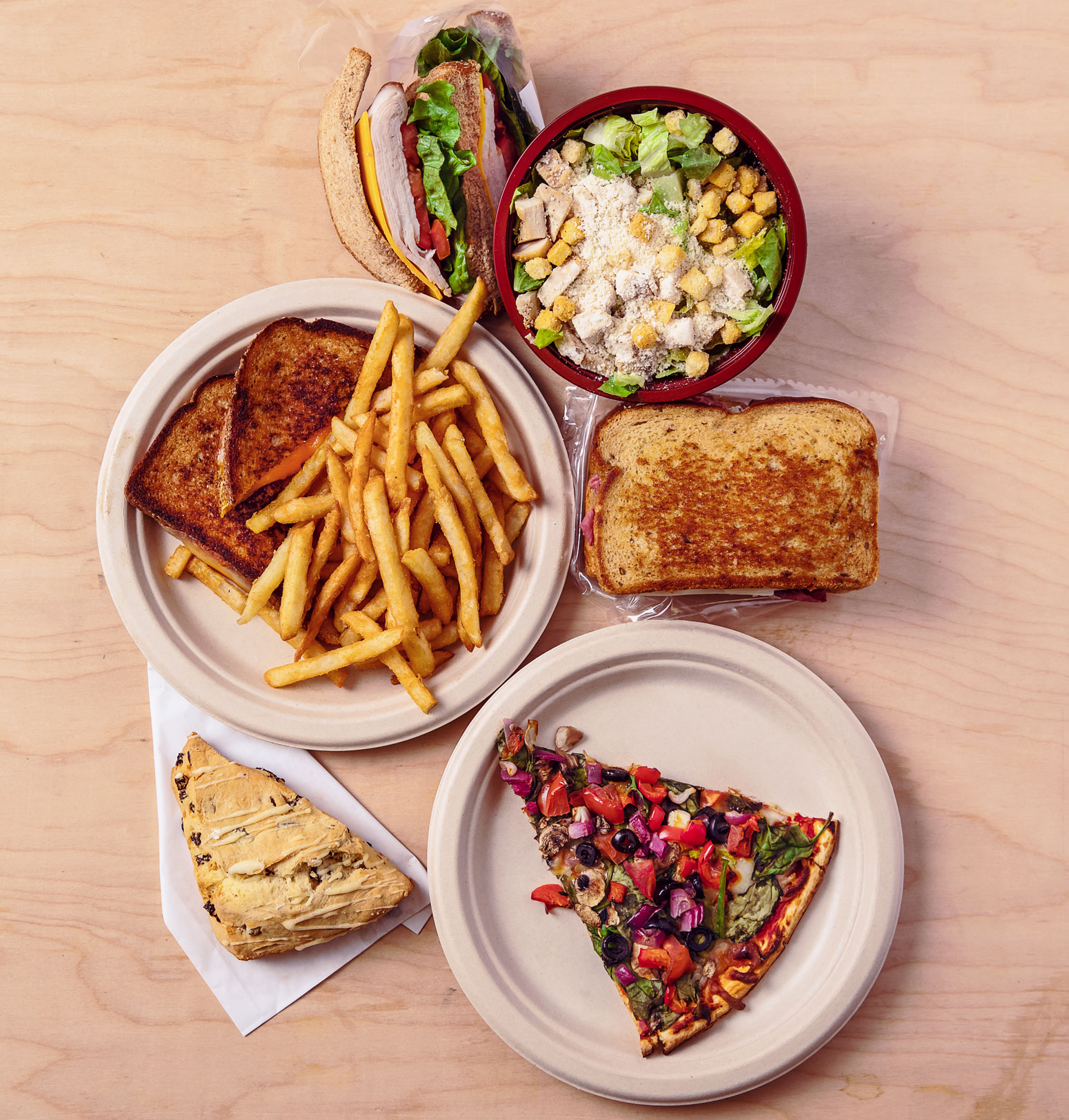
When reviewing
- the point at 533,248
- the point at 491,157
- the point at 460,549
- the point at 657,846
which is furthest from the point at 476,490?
the point at 657,846

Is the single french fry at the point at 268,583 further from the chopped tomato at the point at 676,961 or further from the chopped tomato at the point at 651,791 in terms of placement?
the chopped tomato at the point at 676,961

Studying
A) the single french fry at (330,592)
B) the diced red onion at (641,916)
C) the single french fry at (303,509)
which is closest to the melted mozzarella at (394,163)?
the single french fry at (303,509)

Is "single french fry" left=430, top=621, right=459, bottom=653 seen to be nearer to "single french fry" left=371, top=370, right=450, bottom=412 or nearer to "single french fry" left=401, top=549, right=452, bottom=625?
"single french fry" left=401, top=549, right=452, bottom=625

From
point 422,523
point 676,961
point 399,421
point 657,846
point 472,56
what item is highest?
point 472,56

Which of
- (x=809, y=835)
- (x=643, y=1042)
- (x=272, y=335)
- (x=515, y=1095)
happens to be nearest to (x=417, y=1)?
(x=272, y=335)

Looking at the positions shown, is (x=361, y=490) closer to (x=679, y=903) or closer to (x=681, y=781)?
(x=681, y=781)

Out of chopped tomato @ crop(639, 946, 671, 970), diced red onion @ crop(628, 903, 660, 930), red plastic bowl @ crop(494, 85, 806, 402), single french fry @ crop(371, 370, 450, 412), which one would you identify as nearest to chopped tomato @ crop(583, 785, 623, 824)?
diced red onion @ crop(628, 903, 660, 930)
